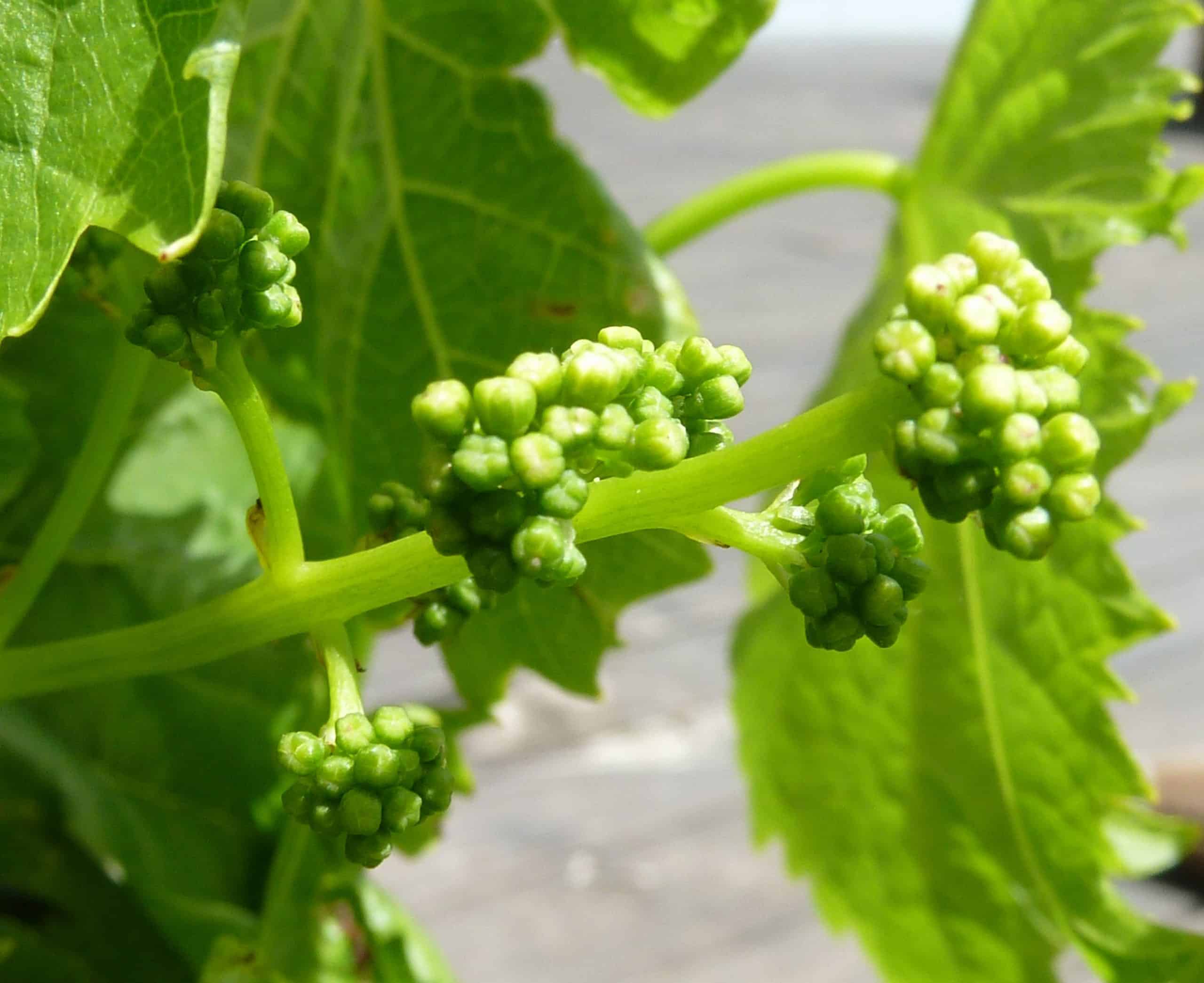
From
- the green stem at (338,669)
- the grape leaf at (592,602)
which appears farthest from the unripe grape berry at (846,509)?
the grape leaf at (592,602)

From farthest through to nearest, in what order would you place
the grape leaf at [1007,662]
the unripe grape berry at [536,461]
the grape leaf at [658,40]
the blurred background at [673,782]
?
the blurred background at [673,782] → the grape leaf at [1007,662] → the grape leaf at [658,40] → the unripe grape berry at [536,461]

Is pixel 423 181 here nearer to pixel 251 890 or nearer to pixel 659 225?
pixel 659 225

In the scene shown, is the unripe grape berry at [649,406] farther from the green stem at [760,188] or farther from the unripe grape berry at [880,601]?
the green stem at [760,188]

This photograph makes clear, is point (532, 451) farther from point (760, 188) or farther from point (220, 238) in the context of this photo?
point (760, 188)

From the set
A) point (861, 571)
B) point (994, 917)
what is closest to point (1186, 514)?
point (994, 917)

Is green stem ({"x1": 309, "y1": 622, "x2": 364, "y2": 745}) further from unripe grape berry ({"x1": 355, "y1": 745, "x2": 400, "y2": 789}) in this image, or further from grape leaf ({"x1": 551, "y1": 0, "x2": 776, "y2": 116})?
grape leaf ({"x1": 551, "y1": 0, "x2": 776, "y2": 116})

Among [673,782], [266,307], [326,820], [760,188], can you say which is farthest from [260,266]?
[673,782]
